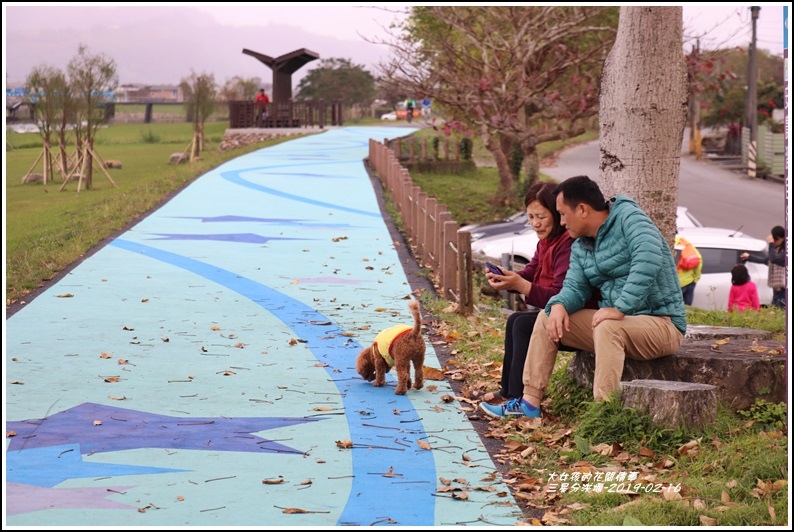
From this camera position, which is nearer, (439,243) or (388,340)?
(388,340)

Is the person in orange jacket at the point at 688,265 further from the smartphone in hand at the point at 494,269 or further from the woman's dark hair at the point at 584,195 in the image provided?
the woman's dark hair at the point at 584,195

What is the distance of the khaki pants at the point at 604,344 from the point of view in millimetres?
6160

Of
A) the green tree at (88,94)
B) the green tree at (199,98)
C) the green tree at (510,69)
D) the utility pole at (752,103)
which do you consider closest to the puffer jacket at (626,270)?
the green tree at (510,69)

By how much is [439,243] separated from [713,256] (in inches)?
161

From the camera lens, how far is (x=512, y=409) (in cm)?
674

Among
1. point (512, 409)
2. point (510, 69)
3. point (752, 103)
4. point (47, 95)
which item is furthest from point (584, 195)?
point (752, 103)

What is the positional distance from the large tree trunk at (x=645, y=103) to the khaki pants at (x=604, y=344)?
77.8 inches

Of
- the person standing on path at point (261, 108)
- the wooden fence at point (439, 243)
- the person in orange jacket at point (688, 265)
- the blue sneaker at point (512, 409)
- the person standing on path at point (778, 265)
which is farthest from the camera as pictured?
the person standing on path at point (261, 108)

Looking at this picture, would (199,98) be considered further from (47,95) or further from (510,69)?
(510,69)

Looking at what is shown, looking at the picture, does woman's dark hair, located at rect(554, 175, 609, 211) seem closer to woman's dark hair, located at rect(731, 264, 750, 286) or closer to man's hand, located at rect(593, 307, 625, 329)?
man's hand, located at rect(593, 307, 625, 329)

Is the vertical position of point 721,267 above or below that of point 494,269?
below

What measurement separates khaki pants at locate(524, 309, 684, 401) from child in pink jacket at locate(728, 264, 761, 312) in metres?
6.32

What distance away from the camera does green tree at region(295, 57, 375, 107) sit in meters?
94.9

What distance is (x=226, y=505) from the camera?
5.23 metres
